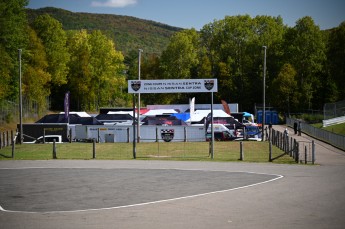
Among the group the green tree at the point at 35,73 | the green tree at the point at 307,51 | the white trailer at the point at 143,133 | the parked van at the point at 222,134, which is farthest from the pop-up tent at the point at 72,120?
the green tree at the point at 307,51

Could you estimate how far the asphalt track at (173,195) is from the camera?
14.7m

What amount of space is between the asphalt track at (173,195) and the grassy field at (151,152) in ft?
13.9

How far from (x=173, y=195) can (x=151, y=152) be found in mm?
18951

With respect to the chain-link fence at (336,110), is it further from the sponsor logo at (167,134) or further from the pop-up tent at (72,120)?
the pop-up tent at (72,120)

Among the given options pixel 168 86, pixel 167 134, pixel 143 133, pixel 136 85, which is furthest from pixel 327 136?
pixel 136 85

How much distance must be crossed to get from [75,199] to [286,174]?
10639mm

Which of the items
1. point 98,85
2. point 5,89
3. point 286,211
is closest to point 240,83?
point 98,85

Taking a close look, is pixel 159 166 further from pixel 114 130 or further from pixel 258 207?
pixel 114 130

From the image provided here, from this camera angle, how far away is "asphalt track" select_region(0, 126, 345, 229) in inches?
580

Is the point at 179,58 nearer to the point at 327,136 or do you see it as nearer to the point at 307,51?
the point at 307,51

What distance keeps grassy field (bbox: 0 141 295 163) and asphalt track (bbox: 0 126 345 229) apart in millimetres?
4227

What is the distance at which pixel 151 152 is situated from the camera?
125 feet

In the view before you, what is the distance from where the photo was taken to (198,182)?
73.9 ft

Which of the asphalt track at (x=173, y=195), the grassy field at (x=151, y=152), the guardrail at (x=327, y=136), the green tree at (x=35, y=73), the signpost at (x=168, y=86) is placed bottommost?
the grassy field at (x=151, y=152)
